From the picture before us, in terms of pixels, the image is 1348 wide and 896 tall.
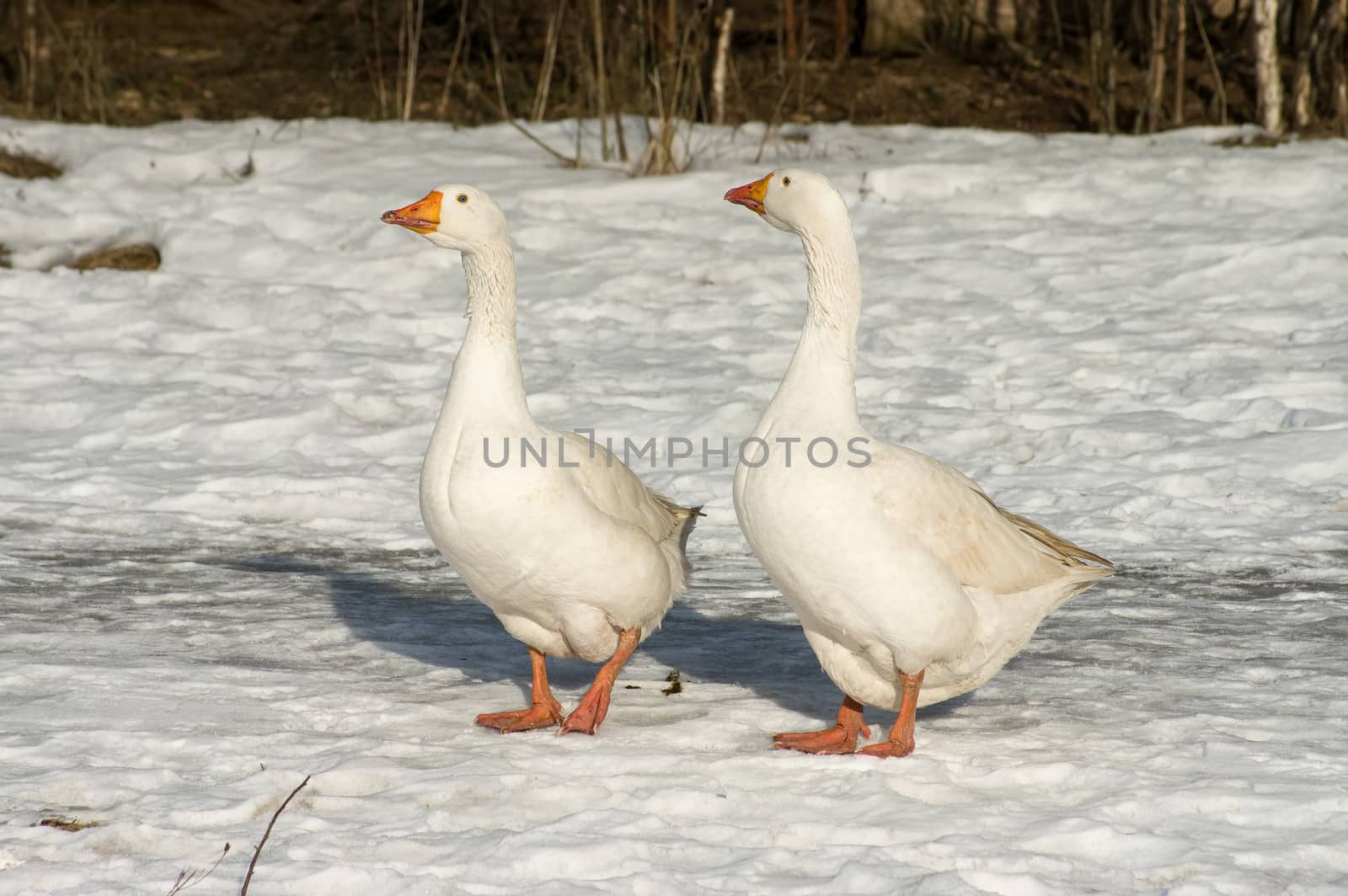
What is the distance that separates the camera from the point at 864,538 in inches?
177

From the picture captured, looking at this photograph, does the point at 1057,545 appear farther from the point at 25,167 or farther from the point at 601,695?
the point at 25,167

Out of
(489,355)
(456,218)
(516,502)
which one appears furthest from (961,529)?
(456,218)

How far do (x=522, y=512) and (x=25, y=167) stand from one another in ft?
34.2

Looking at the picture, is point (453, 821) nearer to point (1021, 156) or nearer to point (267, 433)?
point (267, 433)

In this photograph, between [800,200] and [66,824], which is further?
[800,200]

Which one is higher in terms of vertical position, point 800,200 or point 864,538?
point 800,200

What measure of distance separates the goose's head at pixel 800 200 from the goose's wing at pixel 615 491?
1056 millimetres

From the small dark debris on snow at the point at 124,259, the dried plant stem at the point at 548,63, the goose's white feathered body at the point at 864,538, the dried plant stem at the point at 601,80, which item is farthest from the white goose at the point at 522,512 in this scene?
the dried plant stem at the point at 548,63

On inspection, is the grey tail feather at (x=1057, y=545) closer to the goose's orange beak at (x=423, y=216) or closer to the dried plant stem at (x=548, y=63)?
the goose's orange beak at (x=423, y=216)

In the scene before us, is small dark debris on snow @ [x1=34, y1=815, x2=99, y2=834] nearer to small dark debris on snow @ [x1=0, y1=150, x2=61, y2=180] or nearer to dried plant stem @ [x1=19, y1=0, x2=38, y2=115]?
small dark debris on snow @ [x1=0, y1=150, x2=61, y2=180]

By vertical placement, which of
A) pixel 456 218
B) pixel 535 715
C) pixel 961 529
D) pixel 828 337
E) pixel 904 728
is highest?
pixel 456 218

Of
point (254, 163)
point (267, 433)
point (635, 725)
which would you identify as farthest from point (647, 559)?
point (254, 163)

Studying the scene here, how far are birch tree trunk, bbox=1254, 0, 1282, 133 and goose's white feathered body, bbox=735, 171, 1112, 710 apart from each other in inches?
398

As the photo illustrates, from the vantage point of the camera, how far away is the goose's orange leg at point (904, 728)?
4.65m
